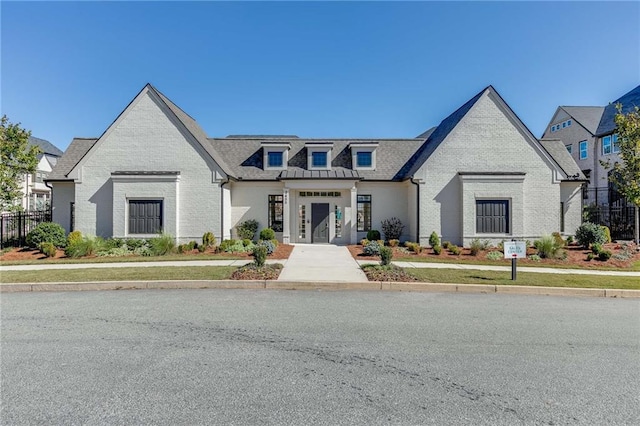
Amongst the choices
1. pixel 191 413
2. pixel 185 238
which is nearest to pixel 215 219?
pixel 185 238

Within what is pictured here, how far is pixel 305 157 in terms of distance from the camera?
2102cm

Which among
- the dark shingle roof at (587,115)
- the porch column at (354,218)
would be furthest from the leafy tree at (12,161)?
the dark shingle roof at (587,115)

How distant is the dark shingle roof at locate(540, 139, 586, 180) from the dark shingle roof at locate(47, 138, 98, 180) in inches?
1069

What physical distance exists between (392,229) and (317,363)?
15.3m

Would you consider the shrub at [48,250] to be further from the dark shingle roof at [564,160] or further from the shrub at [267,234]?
the dark shingle roof at [564,160]

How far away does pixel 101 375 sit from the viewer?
159 inches

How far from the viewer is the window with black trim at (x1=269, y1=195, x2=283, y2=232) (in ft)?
64.1

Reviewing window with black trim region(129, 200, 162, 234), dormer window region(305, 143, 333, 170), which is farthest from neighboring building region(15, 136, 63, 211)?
dormer window region(305, 143, 333, 170)

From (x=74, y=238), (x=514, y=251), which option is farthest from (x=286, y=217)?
(x=514, y=251)

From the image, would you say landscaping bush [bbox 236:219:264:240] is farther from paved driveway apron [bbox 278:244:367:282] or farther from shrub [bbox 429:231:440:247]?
shrub [bbox 429:231:440:247]

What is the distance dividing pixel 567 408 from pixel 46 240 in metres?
20.3

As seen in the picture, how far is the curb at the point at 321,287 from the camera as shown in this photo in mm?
8703

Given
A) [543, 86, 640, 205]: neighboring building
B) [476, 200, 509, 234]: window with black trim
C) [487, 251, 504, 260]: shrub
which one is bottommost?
[487, 251, 504, 260]: shrub

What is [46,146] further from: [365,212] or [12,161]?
[365,212]
